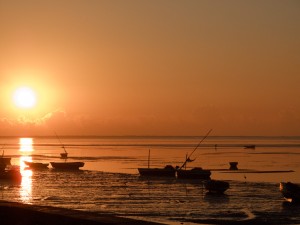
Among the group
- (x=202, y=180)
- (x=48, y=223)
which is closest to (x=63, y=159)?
(x=202, y=180)

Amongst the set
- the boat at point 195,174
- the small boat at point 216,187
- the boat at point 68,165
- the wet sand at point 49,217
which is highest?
the boat at point 68,165

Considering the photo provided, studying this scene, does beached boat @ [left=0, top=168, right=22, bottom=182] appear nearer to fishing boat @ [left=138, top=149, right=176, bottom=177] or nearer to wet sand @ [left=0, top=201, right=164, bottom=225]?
fishing boat @ [left=138, top=149, right=176, bottom=177]

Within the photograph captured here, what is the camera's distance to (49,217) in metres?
15.2

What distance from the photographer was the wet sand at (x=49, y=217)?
14328 mm

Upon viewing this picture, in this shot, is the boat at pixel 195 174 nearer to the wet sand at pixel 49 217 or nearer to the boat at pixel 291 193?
the boat at pixel 291 193

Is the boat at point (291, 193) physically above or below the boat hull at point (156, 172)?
below

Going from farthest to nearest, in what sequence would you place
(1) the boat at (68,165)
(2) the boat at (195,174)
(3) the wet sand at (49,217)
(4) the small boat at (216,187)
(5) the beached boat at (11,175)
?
(1) the boat at (68,165) < (2) the boat at (195,174) < (5) the beached boat at (11,175) < (4) the small boat at (216,187) < (3) the wet sand at (49,217)

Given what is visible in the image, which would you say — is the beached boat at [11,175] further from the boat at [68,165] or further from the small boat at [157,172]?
the boat at [68,165]

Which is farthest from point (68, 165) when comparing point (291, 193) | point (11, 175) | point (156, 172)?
point (291, 193)

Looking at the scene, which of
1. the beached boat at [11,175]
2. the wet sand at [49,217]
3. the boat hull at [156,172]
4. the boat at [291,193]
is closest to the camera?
the wet sand at [49,217]

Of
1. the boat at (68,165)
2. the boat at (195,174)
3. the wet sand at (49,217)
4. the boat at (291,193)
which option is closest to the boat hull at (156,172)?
the boat at (195,174)

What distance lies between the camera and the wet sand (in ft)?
47.0

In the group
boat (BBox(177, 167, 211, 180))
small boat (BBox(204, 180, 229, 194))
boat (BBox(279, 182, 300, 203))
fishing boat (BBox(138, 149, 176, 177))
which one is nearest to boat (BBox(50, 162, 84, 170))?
fishing boat (BBox(138, 149, 176, 177))

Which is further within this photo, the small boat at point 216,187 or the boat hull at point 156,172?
the boat hull at point 156,172
